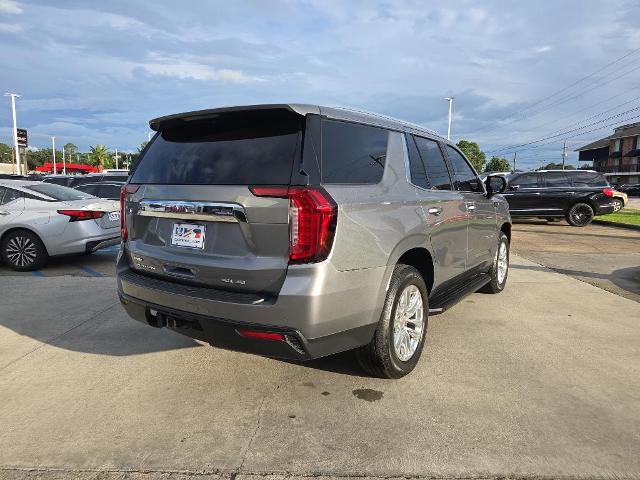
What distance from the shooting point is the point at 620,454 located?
2.52m

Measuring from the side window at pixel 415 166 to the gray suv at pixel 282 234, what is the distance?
1.3 inches

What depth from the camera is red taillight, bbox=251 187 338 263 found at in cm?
259

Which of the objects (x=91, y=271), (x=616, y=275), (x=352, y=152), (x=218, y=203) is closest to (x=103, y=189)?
(x=91, y=271)

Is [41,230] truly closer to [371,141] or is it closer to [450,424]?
[371,141]

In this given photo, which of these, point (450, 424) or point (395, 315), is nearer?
point (450, 424)

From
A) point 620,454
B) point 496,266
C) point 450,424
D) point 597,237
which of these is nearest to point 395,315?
point 450,424

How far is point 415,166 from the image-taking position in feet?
12.4

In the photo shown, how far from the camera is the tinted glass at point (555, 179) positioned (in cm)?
1546

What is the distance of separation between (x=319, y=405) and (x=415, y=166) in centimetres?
198

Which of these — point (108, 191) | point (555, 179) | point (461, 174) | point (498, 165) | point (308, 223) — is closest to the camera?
point (308, 223)

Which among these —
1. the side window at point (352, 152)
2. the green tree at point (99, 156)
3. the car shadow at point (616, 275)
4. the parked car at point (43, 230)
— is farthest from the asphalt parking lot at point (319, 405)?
the green tree at point (99, 156)

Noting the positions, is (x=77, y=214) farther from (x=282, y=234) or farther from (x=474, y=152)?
(x=474, y=152)

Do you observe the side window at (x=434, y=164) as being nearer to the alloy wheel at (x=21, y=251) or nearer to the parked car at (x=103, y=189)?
the alloy wheel at (x=21, y=251)

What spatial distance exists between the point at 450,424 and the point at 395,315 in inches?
29.8
